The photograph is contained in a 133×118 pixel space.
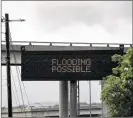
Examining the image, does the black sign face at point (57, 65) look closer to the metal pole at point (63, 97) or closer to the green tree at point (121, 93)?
the metal pole at point (63, 97)


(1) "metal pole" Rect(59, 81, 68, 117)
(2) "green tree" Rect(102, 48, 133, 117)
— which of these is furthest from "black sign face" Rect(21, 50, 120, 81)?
(2) "green tree" Rect(102, 48, 133, 117)

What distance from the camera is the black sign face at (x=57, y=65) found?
1820 inches

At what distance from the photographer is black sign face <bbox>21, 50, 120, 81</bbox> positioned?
152 feet

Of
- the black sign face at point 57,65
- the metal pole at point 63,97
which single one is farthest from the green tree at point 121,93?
the metal pole at point 63,97

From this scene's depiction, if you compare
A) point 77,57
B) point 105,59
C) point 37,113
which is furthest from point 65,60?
point 37,113

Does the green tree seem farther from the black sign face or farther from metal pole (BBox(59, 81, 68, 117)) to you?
metal pole (BBox(59, 81, 68, 117))

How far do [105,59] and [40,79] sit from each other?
7.41 meters

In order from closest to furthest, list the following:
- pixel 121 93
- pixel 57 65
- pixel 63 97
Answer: pixel 121 93, pixel 57 65, pixel 63 97

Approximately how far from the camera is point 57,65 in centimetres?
4644

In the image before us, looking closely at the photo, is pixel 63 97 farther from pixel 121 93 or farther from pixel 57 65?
pixel 121 93

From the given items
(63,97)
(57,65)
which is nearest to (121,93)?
(57,65)

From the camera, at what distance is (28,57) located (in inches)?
1831

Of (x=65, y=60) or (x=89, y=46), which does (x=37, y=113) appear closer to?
(x=89, y=46)

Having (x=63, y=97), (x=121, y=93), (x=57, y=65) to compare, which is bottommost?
(x=63, y=97)
